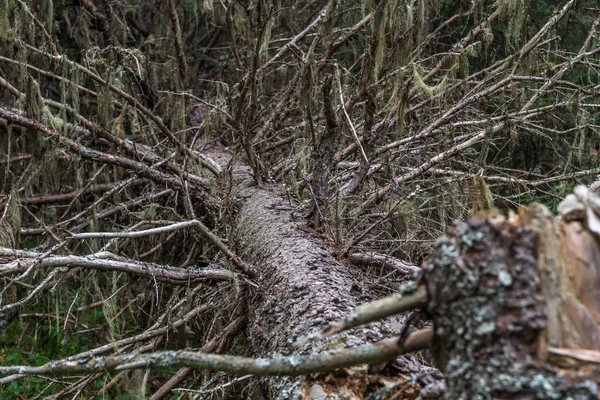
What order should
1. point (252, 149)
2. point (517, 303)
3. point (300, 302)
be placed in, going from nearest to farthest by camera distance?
point (517, 303) < point (300, 302) < point (252, 149)

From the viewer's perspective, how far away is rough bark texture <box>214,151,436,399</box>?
5.12 ft

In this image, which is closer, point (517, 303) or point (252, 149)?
point (517, 303)

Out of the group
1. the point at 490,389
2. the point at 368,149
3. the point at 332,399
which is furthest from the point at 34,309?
the point at 490,389

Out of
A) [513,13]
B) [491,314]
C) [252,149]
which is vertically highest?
[513,13]

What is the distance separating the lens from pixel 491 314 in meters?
1.07

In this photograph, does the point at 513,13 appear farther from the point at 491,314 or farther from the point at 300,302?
the point at 491,314

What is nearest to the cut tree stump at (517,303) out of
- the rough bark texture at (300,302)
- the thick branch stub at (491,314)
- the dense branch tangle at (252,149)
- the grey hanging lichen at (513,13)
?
the thick branch stub at (491,314)

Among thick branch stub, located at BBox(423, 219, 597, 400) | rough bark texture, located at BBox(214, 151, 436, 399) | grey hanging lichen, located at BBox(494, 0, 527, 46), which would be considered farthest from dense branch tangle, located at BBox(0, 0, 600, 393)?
thick branch stub, located at BBox(423, 219, 597, 400)

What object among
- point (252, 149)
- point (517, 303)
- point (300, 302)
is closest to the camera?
point (517, 303)

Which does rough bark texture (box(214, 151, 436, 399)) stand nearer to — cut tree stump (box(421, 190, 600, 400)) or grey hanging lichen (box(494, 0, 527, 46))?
cut tree stump (box(421, 190, 600, 400))

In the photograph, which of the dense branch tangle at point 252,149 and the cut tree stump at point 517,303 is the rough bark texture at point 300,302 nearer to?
the dense branch tangle at point 252,149

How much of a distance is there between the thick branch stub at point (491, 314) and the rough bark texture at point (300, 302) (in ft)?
1.11

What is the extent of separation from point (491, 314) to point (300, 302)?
1.09 meters

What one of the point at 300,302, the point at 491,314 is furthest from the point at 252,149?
the point at 491,314
